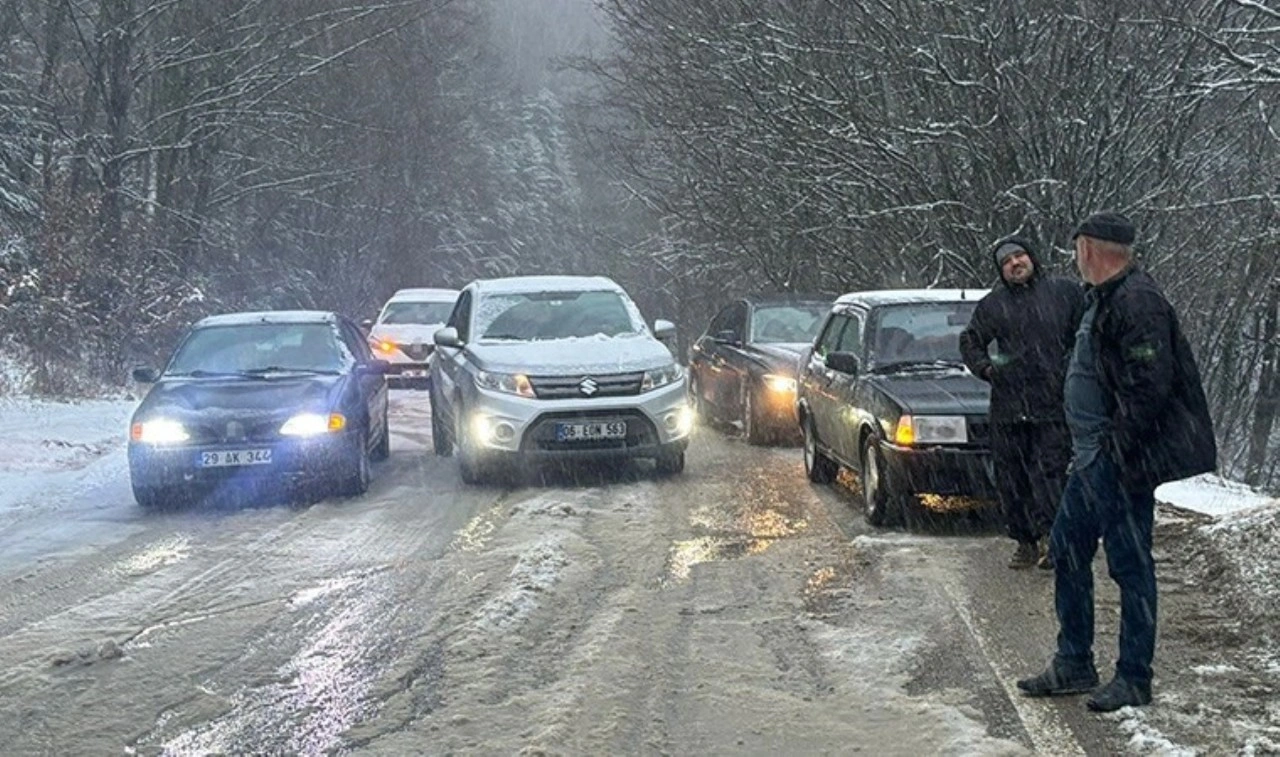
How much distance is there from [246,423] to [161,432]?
0.64 meters

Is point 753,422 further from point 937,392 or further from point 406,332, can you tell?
point 406,332

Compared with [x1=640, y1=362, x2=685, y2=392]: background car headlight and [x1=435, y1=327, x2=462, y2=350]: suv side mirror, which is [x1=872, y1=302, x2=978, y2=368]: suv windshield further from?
[x1=435, y1=327, x2=462, y2=350]: suv side mirror

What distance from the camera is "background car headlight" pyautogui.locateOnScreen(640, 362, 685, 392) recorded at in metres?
11.3

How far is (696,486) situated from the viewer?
11117 mm

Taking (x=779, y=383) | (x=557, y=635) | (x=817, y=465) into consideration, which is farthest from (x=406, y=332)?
(x=557, y=635)

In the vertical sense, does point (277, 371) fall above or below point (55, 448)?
above

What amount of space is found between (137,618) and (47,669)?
0.91m

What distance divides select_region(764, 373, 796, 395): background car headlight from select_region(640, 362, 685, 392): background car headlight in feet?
7.57

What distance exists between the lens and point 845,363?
31.7ft

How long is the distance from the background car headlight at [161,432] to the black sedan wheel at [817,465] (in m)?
5.00

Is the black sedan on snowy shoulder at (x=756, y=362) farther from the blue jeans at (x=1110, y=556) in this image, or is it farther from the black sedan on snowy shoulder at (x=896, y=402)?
the blue jeans at (x=1110, y=556)

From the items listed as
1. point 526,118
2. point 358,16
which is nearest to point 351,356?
point 358,16

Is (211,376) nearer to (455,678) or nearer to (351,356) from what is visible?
(351,356)

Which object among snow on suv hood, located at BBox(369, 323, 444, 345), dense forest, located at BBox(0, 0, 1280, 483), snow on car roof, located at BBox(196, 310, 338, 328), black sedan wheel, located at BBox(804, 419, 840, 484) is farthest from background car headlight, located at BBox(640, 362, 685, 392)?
snow on suv hood, located at BBox(369, 323, 444, 345)
